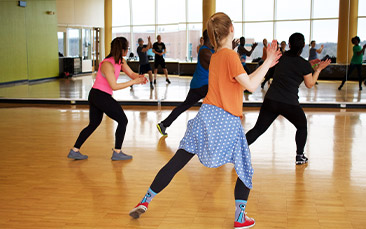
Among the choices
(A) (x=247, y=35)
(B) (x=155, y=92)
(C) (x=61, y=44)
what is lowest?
(B) (x=155, y=92)

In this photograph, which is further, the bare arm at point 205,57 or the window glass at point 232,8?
the window glass at point 232,8

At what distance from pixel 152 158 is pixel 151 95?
539 cm

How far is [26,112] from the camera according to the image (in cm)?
979

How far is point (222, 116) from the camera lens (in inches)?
124

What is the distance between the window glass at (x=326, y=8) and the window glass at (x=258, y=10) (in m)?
0.91

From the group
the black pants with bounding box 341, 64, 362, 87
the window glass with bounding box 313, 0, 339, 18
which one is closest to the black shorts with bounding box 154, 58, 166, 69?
the window glass with bounding box 313, 0, 339, 18

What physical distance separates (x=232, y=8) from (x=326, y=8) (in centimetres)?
192

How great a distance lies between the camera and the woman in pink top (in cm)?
502

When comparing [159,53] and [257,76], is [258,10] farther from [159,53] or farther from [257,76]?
[257,76]

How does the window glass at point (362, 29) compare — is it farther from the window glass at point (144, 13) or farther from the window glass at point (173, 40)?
the window glass at point (144, 13)

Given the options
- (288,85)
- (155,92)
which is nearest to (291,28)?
(155,92)

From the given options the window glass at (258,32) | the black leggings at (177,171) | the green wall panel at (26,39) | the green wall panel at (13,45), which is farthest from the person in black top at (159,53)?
the black leggings at (177,171)

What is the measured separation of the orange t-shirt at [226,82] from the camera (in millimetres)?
3035

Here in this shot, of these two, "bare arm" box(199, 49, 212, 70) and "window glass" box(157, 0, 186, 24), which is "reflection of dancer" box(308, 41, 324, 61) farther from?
"bare arm" box(199, 49, 212, 70)
